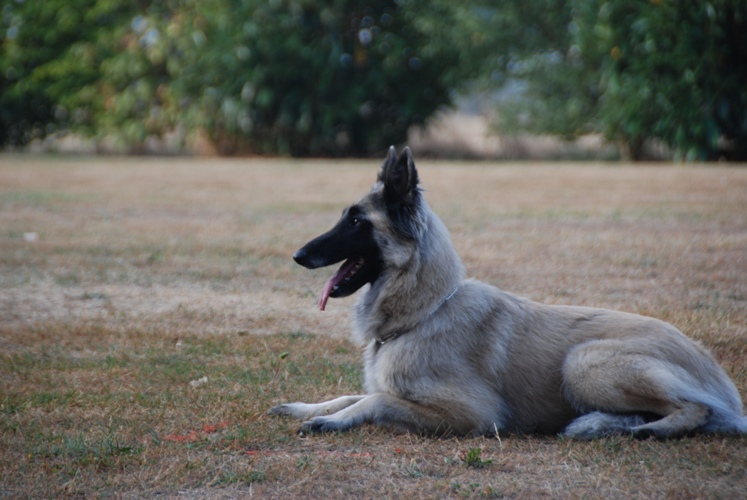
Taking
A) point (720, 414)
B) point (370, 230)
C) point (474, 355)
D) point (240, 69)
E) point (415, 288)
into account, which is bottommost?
point (720, 414)

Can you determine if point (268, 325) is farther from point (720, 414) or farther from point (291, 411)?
point (720, 414)

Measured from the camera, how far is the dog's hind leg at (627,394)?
4.49 m

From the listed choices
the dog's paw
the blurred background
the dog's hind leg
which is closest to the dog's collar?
the dog's paw

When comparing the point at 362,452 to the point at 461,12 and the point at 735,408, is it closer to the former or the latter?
the point at 735,408

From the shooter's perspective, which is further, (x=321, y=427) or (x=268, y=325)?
(x=268, y=325)

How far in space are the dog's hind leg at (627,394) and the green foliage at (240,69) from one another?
1982 cm

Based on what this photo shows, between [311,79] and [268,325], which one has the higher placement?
[311,79]

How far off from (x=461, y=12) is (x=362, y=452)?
810 inches

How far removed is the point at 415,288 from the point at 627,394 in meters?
1.33

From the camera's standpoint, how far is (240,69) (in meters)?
24.0

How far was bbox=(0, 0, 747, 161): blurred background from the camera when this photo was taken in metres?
23.6

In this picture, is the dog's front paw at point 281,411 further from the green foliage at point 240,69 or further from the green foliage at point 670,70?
the green foliage at point 240,69

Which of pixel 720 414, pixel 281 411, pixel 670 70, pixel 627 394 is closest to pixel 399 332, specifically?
pixel 281 411

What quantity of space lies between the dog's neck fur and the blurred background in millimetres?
16974
